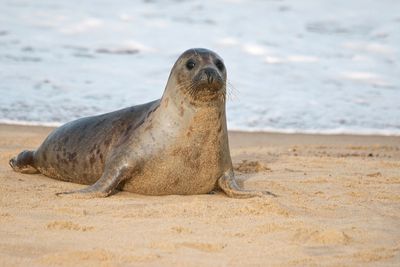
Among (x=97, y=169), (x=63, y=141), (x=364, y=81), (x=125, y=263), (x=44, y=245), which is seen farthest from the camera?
Answer: (x=364, y=81)

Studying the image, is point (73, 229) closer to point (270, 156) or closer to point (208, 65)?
point (208, 65)

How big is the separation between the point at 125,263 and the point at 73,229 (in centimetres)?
67

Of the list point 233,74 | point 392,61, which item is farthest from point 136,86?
point 392,61

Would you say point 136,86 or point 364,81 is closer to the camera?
point 136,86

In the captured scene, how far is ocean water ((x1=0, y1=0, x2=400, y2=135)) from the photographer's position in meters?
9.36

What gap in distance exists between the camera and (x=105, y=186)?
199 inches

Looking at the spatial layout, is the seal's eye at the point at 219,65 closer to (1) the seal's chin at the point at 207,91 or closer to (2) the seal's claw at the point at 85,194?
(1) the seal's chin at the point at 207,91

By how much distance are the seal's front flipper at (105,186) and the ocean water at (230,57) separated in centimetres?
353

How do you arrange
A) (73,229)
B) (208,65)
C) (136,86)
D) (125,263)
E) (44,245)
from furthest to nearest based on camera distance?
(136,86) → (208,65) → (73,229) → (44,245) → (125,263)

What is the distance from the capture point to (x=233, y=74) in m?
11.3

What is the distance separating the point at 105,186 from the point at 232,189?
→ 75cm

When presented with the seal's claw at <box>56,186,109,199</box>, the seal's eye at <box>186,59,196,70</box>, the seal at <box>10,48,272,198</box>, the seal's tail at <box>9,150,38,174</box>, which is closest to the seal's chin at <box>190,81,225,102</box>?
the seal at <box>10,48,272,198</box>

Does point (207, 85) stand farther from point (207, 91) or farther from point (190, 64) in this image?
point (190, 64)

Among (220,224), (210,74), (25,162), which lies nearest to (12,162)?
(25,162)
